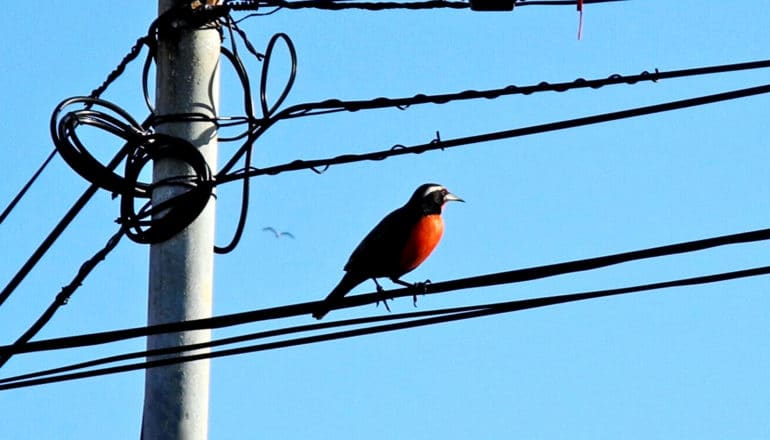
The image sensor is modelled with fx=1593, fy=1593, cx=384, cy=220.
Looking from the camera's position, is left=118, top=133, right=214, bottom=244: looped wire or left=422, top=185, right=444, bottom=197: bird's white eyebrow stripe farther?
left=422, top=185, right=444, bottom=197: bird's white eyebrow stripe

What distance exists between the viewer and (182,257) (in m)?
7.51

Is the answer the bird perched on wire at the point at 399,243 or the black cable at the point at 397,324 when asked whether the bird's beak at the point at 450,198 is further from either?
the black cable at the point at 397,324

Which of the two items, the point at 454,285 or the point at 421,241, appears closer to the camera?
the point at 454,285

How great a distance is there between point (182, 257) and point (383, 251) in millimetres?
3392

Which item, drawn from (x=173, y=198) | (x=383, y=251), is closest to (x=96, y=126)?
(x=173, y=198)

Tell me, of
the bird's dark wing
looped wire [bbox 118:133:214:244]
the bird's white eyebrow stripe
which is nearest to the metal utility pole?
looped wire [bbox 118:133:214:244]

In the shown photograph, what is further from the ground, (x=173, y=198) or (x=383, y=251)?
(x=383, y=251)

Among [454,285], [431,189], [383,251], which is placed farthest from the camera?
[431,189]

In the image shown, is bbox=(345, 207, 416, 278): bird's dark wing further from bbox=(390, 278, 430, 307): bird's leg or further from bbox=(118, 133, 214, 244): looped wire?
bbox=(118, 133, 214, 244): looped wire

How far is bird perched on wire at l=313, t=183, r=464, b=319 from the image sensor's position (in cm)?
1075

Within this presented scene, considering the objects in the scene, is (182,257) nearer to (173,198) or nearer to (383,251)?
(173,198)

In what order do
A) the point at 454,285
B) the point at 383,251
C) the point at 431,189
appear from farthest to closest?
the point at 431,189, the point at 383,251, the point at 454,285

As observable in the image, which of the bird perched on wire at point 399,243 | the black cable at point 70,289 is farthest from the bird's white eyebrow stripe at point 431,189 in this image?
the black cable at point 70,289

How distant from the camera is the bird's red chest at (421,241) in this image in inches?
424
